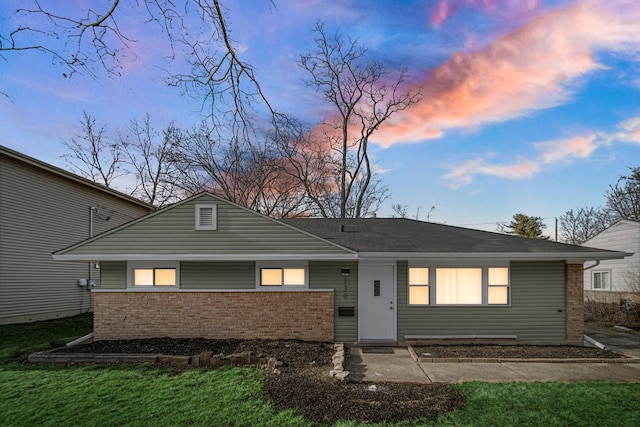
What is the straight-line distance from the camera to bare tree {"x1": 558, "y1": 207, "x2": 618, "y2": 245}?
123ft

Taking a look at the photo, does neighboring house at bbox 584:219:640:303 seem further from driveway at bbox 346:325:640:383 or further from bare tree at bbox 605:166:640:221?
bare tree at bbox 605:166:640:221

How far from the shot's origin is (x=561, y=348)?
32.1ft

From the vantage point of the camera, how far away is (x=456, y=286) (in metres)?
10.6

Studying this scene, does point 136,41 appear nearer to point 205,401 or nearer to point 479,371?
point 205,401

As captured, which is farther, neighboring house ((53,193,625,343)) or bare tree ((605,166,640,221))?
bare tree ((605,166,640,221))

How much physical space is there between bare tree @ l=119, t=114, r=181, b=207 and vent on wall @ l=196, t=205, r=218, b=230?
56.7 feet

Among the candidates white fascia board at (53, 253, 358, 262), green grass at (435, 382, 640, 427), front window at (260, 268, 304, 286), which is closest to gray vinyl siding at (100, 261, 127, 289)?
white fascia board at (53, 253, 358, 262)

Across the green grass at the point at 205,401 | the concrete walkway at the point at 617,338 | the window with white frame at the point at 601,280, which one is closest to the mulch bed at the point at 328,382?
the green grass at the point at 205,401

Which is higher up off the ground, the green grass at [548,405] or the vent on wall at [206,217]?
the vent on wall at [206,217]

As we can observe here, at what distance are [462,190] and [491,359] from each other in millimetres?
14177

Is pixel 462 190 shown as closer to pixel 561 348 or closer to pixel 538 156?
pixel 538 156

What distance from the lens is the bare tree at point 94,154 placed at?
1018 inches

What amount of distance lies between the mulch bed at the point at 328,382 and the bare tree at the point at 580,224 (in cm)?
3424

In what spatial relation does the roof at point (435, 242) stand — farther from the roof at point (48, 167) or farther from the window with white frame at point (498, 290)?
the roof at point (48, 167)
